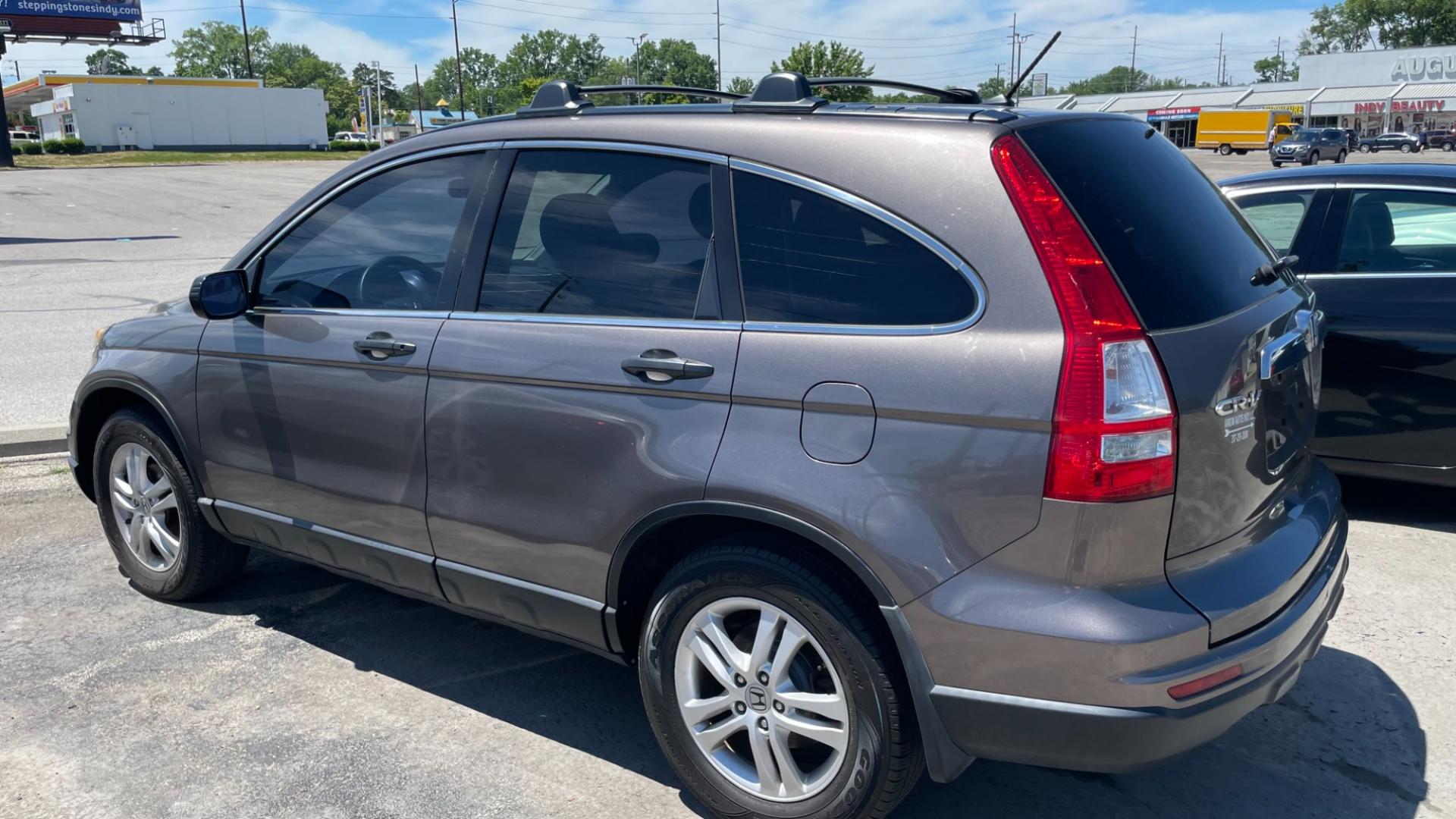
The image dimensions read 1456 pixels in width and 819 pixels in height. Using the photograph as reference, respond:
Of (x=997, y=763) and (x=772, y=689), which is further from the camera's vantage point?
(x=997, y=763)

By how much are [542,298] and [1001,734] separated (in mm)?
1666

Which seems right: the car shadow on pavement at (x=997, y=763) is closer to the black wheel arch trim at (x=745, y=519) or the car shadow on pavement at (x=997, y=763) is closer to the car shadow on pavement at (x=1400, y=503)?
the black wheel arch trim at (x=745, y=519)

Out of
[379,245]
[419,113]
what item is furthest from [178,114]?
[379,245]

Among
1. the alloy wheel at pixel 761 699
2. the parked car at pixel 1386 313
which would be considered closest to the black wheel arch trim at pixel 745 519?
the alloy wheel at pixel 761 699

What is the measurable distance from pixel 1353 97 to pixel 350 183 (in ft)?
281

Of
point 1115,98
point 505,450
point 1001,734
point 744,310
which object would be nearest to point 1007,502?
point 1001,734

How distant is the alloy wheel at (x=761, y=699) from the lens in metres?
2.71

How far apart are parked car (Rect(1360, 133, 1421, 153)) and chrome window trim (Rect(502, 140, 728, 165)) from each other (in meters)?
66.7

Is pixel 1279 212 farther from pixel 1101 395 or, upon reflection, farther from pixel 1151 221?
pixel 1101 395

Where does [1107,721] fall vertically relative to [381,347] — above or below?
below

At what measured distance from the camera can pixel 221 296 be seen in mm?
3895

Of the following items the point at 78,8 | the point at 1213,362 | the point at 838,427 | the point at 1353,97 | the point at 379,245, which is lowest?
the point at 838,427

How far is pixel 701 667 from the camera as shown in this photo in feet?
9.62

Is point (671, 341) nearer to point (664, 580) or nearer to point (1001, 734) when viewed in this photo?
point (664, 580)
